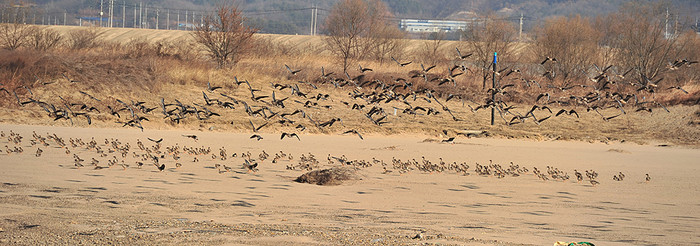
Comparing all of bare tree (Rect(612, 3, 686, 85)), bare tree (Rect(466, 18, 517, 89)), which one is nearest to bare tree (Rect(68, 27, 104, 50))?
bare tree (Rect(466, 18, 517, 89))

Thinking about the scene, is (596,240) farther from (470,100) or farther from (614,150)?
(470,100)

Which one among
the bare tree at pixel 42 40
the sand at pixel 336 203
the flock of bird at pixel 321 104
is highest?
the bare tree at pixel 42 40

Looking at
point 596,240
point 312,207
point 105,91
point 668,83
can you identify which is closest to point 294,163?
point 312,207

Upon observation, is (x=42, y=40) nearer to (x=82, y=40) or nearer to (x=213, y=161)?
(x=82, y=40)

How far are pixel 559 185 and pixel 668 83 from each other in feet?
79.9

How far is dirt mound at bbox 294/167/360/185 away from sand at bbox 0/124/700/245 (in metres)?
0.18

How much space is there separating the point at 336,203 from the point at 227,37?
820 inches

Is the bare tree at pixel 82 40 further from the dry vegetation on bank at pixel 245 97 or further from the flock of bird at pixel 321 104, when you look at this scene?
the flock of bird at pixel 321 104

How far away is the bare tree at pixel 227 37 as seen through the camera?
3098 centimetres

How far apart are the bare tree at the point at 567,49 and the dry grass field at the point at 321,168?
6.89m

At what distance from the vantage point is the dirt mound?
41.9ft

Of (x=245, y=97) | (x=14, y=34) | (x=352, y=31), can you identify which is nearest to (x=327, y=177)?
(x=245, y=97)

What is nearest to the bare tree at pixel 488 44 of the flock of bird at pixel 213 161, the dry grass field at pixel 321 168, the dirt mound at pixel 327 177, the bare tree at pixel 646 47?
the dry grass field at pixel 321 168

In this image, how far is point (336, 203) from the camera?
441 inches
